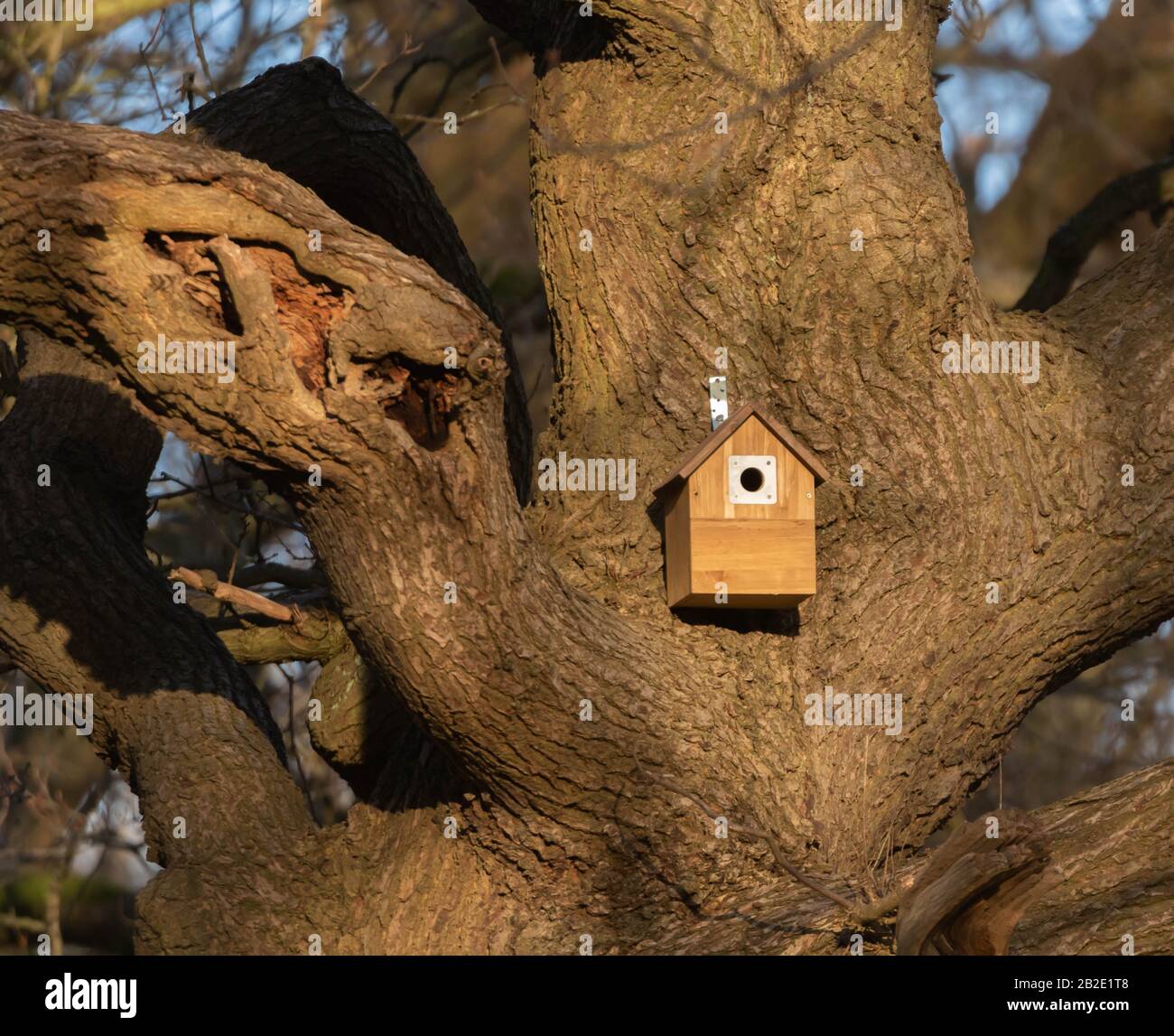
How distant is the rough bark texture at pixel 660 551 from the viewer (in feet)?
10.4

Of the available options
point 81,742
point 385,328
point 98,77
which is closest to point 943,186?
point 385,328

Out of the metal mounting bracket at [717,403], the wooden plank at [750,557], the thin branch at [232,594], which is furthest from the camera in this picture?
→ the thin branch at [232,594]

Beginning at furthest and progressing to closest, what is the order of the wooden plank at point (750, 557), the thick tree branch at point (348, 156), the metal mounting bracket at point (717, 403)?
the thick tree branch at point (348, 156) → the metal mounting bracket at point (717, 403) → the wooden plank at point (750, 557)

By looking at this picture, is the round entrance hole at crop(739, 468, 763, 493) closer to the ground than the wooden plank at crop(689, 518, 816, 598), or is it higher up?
higher up

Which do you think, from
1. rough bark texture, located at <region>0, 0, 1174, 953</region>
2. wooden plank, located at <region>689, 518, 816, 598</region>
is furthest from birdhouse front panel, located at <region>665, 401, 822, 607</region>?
rough bark texture, located at <region>0, 0, 1174, 953</region>

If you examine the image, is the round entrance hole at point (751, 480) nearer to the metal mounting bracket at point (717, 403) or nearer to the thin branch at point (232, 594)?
the metal mounting bracket at point (717, 403)

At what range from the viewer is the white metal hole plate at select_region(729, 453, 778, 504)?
3.61 metres

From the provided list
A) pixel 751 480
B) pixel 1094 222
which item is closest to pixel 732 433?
pixel 751 480

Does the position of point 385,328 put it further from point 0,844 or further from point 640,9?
point 0,844

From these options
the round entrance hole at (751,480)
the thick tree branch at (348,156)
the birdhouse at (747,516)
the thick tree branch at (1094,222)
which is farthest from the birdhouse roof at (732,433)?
the thick tree branch at (1094,222)

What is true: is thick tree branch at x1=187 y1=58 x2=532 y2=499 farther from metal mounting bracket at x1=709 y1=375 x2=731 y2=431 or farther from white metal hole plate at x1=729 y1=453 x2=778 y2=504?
white metal hole plate at x1=729 y1=453 x2=778 y2=504

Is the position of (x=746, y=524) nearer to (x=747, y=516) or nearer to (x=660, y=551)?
(x=747, y=516)

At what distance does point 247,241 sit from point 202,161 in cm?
18

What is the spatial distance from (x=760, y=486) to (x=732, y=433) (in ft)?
0.51
